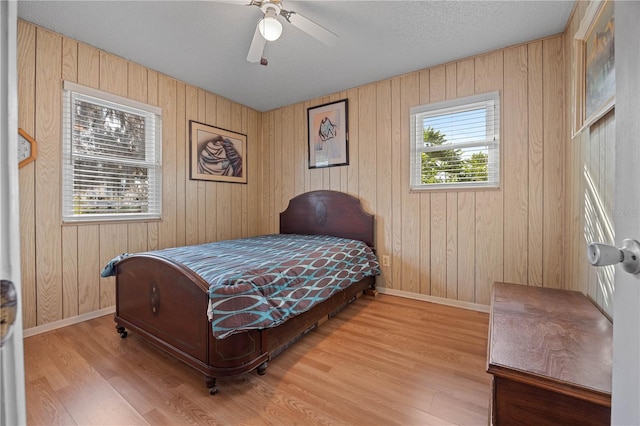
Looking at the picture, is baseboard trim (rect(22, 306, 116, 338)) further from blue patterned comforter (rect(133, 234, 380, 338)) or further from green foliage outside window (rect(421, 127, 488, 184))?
green foliage outside window (rect(421, 127, 488, 184))

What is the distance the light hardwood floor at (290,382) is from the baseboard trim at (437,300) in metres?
0.46

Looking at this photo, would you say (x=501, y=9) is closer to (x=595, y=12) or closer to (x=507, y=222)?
(x=595, y=12)

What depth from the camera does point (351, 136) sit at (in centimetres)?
340

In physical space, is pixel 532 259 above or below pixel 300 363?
above

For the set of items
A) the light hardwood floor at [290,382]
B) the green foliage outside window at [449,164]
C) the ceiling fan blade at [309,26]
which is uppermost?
the ceiling fan blade at [309,26]

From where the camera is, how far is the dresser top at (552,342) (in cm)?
86

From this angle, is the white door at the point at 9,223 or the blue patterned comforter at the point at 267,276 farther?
the blue patterned comforter at the point at 267,276

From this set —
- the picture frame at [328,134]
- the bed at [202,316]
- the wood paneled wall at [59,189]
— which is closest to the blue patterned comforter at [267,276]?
the bed at [202,316]

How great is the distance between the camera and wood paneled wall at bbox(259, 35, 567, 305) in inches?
92.7

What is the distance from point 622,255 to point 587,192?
1628 mm

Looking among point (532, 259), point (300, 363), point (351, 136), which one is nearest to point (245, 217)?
point (351, 136)

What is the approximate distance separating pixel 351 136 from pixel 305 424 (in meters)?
2.92

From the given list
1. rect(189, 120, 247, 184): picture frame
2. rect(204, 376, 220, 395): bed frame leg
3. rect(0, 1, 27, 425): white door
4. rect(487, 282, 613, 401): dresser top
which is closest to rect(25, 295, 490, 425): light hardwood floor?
rect(204, 376, 220, 395): bed frame leg

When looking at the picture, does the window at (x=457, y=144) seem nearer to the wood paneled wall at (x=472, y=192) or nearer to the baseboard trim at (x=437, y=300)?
the wood paneled wall at (x=472, y=192)
